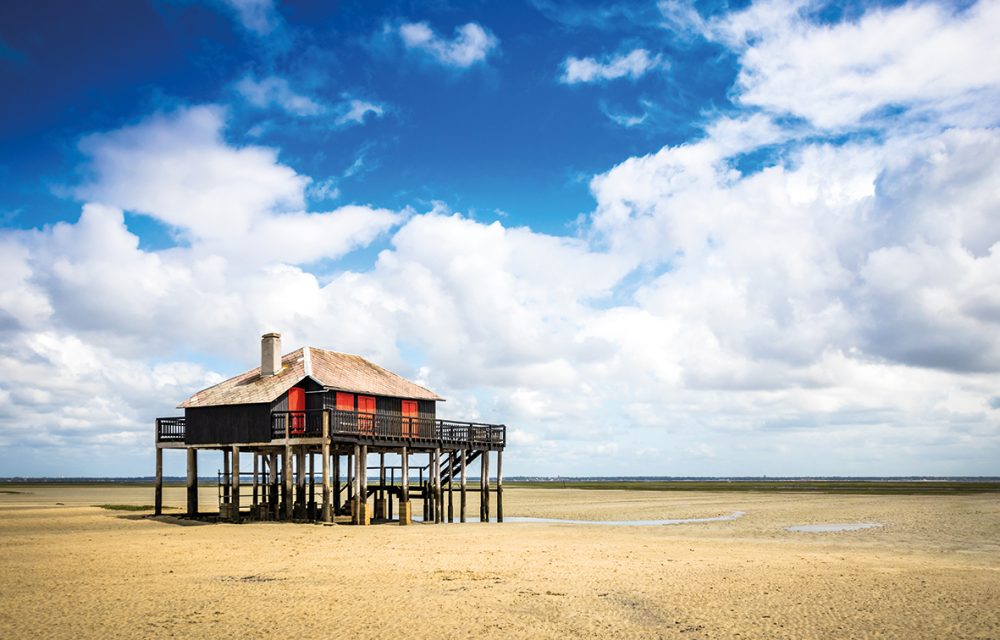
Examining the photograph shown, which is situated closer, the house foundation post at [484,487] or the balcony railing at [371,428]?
the balcony railing at [371,428]

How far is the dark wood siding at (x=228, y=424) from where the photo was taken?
33.9 metres

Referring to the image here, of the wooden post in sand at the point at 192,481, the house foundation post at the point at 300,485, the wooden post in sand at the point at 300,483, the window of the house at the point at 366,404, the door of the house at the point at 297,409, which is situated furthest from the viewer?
the wooden post in sand at the point at 192,481

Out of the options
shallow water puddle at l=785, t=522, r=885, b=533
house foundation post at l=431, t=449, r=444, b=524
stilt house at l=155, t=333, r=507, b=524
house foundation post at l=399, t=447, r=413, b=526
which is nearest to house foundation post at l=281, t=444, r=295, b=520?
stilt house at l=155, t=333, r=507, b=524

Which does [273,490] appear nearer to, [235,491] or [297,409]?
[235,491]

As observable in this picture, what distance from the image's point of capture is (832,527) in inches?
Result: 1458

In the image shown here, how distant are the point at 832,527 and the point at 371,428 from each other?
20948 mm

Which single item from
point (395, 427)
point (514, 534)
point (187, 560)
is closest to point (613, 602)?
point (187, 560)

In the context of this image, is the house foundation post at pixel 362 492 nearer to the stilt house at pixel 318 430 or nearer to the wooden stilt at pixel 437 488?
the stilt house at pixel 318 430

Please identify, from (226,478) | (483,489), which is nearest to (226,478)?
(226,478)

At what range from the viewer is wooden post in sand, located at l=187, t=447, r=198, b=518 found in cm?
3650

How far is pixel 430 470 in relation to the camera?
38062 mm

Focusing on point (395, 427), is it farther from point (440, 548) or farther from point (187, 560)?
point (187, 560)

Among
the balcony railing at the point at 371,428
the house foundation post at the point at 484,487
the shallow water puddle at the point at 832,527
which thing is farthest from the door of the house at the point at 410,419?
the shallow water puddle at the point at 832,527

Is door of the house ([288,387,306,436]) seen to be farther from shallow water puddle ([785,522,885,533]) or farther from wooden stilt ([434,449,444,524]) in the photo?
shallow water puddle ([785,522,885,533])
